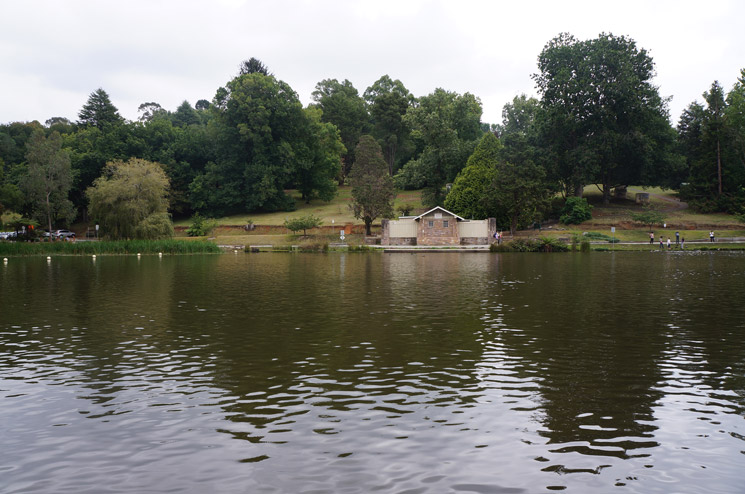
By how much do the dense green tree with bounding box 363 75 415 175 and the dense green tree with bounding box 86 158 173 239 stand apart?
62.2 metres

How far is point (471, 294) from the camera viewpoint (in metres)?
26.0

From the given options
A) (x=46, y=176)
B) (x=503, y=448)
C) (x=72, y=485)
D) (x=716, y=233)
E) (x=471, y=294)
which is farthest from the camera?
(x=46, y=176)

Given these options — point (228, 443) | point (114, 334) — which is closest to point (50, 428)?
point (228, 443)

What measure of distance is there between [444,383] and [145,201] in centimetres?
6287

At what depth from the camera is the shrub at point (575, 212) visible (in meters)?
80.4

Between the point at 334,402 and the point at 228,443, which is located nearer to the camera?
the point at 228,443

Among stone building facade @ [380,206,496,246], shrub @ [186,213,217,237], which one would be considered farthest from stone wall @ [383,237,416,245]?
shrub @ [186,213,217,237]

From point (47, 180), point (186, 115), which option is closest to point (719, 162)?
point (47, 180)

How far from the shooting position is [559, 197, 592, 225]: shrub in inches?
3164

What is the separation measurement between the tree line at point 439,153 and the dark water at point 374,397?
5299 cm

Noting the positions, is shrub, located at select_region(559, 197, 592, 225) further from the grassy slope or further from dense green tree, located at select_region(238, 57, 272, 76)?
dense green tree, located at select_region(238, 57, 272, 76)

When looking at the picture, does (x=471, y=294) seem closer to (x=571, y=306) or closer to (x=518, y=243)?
(x=571, y=306)

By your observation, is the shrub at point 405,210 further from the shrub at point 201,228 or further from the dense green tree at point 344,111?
the dense green tree at point 344,111

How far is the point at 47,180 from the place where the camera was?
298 ft
